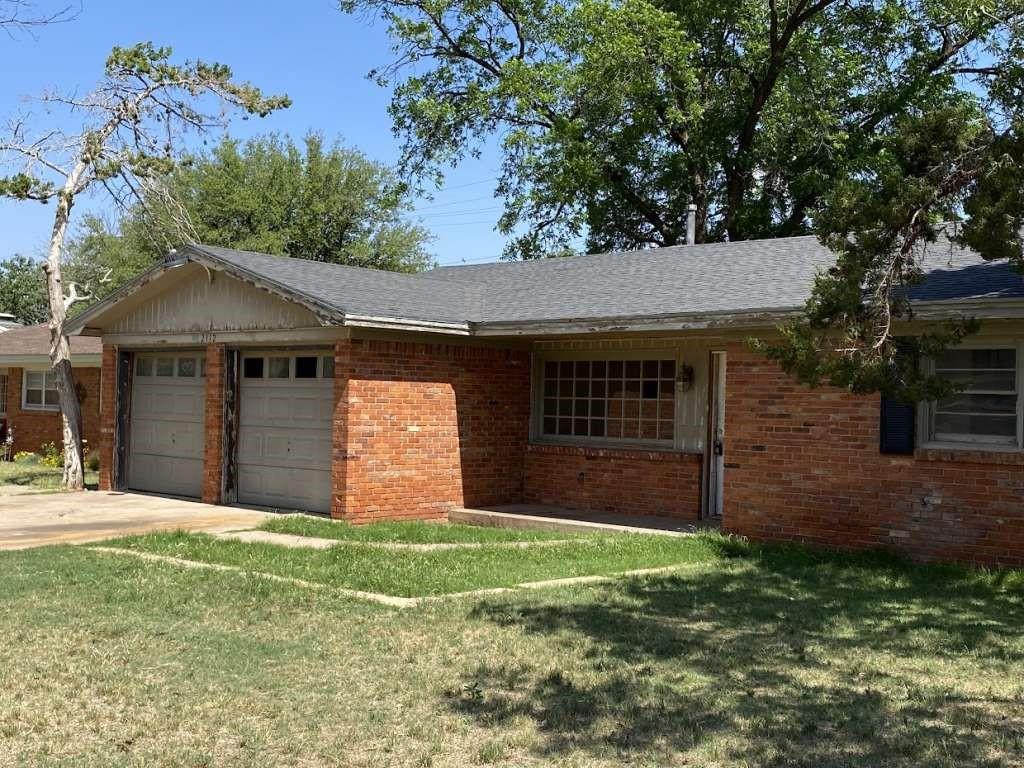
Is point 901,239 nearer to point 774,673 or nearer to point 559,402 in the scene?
point 774,673

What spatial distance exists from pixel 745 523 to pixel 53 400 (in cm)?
1829

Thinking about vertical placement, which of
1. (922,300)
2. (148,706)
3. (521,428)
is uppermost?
(922,300)

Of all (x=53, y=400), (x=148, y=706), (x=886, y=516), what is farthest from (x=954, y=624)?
(x=53, y=400)

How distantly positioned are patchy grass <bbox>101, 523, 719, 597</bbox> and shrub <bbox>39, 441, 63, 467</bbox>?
40.2ft

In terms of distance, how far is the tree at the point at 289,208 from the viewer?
40562 mm

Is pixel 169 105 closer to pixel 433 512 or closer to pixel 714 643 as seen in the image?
pixel 433 512

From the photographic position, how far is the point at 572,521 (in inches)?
524

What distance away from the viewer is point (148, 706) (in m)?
5.70

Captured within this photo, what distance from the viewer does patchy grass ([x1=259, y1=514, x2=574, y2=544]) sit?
40.0 feet

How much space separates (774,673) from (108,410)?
13.2m

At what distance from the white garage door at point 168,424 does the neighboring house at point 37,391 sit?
648 cm

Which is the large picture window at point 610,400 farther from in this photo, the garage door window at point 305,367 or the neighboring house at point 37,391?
the neighboring house at point 37,391

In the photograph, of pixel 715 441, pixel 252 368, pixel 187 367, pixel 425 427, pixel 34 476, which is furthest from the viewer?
pixel 34 476

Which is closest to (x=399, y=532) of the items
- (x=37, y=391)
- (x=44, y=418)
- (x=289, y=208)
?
(x=44, y=418)
